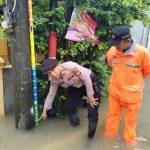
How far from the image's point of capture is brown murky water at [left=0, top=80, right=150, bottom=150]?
15.1 feet

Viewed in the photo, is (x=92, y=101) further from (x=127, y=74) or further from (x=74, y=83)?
(x=127, y=74)

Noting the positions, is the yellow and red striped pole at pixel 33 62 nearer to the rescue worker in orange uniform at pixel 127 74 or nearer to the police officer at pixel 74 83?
the police officer at pixel 74 83

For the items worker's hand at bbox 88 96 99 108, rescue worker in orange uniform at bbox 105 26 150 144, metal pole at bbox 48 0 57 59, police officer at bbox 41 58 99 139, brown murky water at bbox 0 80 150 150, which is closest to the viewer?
rescue worker in orange uniform at bbox 105 26 150 144

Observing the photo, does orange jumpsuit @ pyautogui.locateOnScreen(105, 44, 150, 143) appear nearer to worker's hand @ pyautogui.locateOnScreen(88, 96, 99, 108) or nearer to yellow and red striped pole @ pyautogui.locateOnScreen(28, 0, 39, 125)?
worker's hand @ pyautogui.locateOnScreen(88, 96, 99, 108)

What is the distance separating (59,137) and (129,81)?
137 cm

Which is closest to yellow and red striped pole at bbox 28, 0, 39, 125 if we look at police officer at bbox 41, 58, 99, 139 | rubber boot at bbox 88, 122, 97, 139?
police officer at bbox 41, 58, 99, 139

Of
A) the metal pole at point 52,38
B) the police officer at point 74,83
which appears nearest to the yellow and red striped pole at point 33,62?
the police officer at point 74,83

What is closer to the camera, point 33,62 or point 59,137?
point 33,62

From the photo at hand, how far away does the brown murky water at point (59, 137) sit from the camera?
15.1ft

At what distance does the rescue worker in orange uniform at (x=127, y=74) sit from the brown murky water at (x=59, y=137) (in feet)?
0.96

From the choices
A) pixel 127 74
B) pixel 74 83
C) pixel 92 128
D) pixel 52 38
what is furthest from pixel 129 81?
pixel 52 38

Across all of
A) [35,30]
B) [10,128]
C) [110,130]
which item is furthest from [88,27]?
[10,128]

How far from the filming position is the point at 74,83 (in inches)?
177

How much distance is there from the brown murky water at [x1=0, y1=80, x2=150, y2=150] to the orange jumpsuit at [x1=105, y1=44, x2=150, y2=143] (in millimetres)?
292
